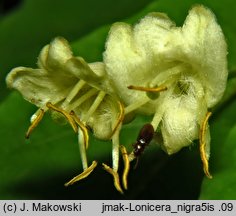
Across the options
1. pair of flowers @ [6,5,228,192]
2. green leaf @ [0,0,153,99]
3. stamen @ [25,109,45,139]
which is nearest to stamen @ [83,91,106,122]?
pair of flowers @ [6,5,228,192]

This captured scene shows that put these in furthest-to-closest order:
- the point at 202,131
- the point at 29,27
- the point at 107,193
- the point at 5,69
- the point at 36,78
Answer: the point at 29,27 → the point at 5,69 → the point at 107,193 → the point at 36,78 → the point at 202,131

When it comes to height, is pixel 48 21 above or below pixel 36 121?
below

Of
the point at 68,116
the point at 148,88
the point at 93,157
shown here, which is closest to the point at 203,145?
the point at 148,88

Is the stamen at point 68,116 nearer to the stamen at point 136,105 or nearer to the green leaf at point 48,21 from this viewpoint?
the stamen at point 136,105

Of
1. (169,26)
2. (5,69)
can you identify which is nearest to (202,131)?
(169,26)

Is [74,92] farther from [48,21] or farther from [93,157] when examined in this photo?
[48,21]

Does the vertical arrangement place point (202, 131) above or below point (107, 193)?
above

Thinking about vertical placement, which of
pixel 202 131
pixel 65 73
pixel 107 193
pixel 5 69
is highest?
pixel 65 73

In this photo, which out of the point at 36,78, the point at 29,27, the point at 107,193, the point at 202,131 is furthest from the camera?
the point at 29,27

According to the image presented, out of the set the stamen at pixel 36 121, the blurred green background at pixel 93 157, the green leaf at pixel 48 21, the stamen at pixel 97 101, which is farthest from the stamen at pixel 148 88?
the green leaf at pixel 48 21

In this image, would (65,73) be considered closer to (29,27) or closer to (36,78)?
(36,78)
